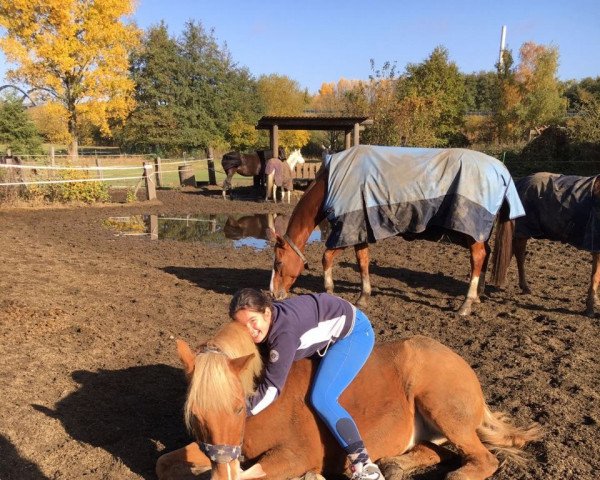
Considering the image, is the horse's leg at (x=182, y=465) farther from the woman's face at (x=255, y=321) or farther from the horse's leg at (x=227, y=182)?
the horse's leg at (x=227, y=182)

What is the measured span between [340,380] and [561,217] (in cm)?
510

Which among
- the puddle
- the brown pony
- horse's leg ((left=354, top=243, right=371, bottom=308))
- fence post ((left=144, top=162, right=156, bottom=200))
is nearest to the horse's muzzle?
the brown pony

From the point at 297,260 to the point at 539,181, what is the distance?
380 cm

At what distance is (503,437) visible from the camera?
2975mm

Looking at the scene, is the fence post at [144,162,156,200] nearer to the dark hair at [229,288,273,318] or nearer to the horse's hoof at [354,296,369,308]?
the horse's hoof at [354,296,369,308]

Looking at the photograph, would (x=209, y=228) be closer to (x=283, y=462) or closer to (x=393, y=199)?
A: (x=393, y=199)

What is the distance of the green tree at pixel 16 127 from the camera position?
28.8m

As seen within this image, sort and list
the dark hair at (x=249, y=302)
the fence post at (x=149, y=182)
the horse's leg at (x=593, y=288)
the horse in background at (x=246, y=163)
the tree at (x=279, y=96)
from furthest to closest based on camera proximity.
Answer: the tree at (x=279, y=96) → the horse in background at (x=246, y=163) → the fence post at (x=149, y=182) → the horse's leg at (x=593, y=288) → the dark hair at (x=249, y=302)

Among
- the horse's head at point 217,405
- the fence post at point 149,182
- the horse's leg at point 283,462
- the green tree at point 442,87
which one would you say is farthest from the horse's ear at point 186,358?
the green tree at point 442,87

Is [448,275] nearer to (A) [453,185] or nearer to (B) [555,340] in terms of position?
(A) [453,185]

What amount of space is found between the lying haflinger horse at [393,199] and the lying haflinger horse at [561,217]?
922 millimetres

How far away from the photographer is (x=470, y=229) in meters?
5.82

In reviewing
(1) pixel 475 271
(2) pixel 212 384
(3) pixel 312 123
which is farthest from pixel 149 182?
(2) pixel 212 384

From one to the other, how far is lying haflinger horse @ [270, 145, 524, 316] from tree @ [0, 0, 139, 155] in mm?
24820
